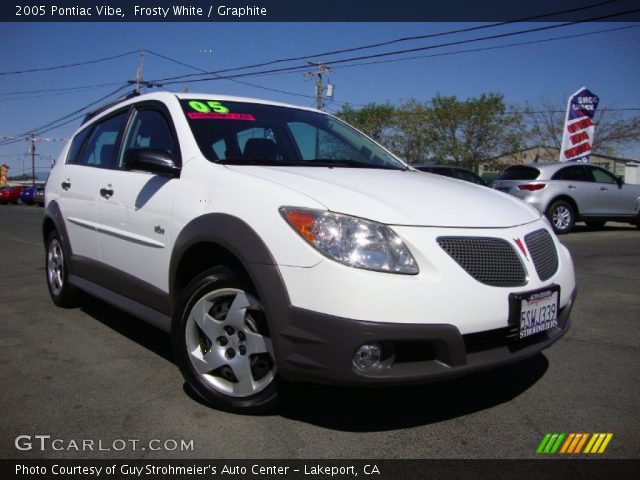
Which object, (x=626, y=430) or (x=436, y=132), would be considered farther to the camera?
(x=436, y=132)

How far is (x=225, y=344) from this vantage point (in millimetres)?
2807

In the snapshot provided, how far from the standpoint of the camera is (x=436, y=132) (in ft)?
148

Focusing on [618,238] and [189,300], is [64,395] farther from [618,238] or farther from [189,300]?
[618,238]

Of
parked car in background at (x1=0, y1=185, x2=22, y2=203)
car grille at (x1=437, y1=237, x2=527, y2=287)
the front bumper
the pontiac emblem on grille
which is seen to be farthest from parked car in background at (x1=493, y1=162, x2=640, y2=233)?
parked car in background at (x1=0, y1=185, x2=22, y2=203)

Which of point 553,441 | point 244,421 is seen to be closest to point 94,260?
point 244,421

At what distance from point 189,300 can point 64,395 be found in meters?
0.92

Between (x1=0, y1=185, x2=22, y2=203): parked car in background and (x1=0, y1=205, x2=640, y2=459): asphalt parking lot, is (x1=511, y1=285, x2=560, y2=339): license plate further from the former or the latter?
(x1=0, y1=185, x2=22, y2=203): parked car in background

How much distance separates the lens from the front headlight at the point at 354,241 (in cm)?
237

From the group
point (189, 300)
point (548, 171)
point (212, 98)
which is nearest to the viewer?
point (189, 300)

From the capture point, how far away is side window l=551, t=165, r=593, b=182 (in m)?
12.7

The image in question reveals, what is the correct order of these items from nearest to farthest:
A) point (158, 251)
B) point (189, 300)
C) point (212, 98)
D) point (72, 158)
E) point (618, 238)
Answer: point (189, 300) < point (158, 251) < point (212, 98) < point (72, 158) < point (618, 238)

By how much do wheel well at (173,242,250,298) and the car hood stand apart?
43 cm

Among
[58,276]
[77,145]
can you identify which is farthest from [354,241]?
[58,276]

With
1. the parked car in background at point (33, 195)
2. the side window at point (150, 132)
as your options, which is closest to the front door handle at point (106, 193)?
the side window at point (150, 132)
